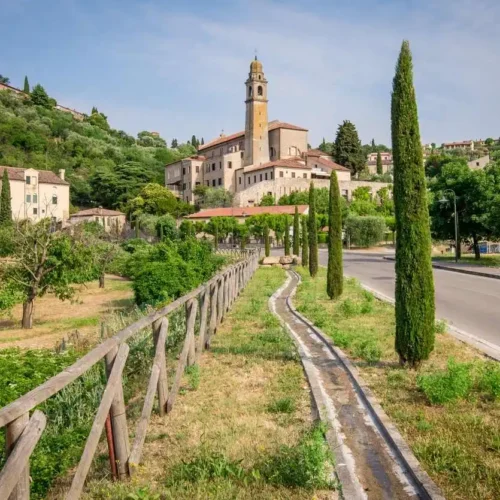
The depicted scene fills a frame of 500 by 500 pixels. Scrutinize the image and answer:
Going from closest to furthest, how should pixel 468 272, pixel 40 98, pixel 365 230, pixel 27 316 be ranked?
pixel 27 316 < pixel 468 272 < pixel 365 230 < pixel 40 98

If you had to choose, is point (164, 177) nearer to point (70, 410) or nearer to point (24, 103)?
point (24, 103)

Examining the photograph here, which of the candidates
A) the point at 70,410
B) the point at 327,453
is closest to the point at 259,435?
the point at 327,453

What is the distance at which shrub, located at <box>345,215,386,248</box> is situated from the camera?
68.1 metres

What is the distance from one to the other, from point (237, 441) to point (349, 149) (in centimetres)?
10013

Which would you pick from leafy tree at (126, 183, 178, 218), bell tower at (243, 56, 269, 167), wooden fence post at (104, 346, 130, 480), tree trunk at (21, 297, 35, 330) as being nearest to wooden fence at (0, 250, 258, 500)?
wooden fence post at (104, 346, 130, 480)

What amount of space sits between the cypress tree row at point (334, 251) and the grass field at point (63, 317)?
7.92 m

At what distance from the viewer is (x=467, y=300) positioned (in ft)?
60.3

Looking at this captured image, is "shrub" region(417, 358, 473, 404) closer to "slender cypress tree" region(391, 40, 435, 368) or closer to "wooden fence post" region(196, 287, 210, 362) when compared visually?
"slender cypress tree" region(391, 40, 435, 368)

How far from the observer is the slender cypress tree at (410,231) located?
8.09 m

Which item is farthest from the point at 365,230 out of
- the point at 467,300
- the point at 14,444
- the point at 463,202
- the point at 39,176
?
the point at 14,444

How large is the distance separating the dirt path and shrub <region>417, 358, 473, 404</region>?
819 mm

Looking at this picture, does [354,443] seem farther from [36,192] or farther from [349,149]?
[349,149]

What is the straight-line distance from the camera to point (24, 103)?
449 ft

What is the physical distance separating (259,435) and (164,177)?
11829 centimetres
